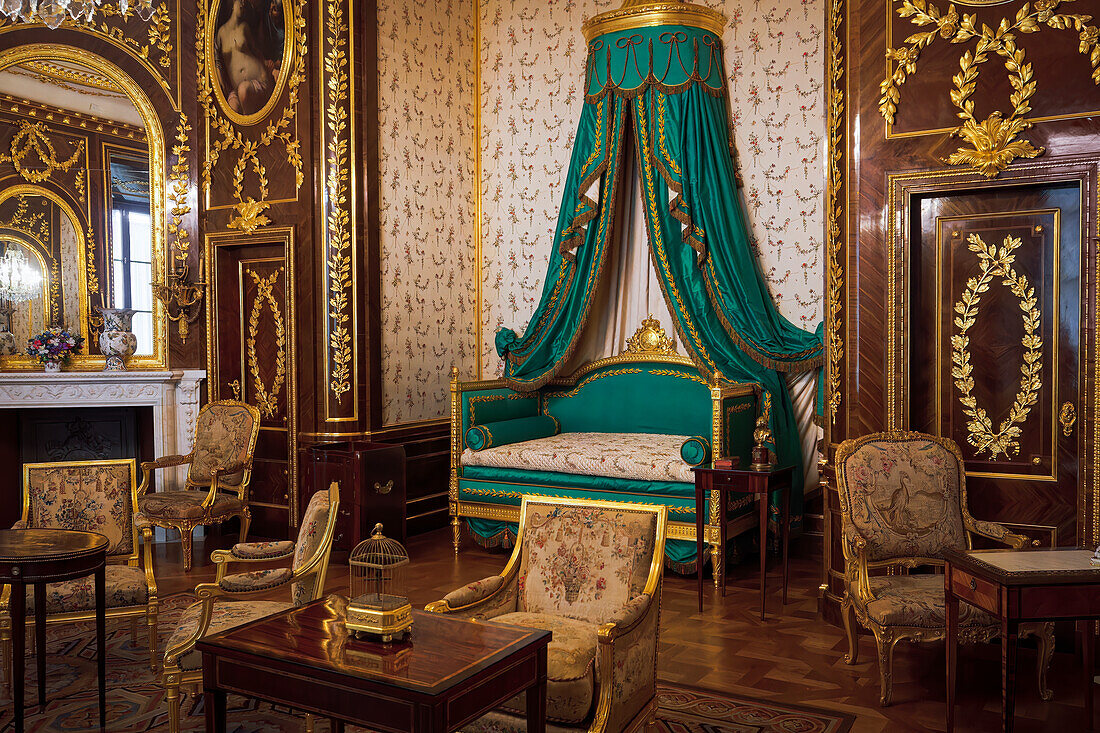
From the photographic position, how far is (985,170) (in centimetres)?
392

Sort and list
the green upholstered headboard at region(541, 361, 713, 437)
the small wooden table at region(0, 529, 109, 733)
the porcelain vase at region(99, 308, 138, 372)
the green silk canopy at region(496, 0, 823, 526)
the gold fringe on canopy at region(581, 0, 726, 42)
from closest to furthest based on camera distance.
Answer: the small wooden table at region(0, 529, 109, 733) < the green silk canopy at region(496, 0, 823, 526) < the gold fringe on canopy at region(581, 0, 726, 42) < the green upholstered headboard at region(541, 361, 713, 437) < the porcelain vase at region(99, 308, 138, 372)

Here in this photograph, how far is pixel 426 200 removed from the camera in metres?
6.58

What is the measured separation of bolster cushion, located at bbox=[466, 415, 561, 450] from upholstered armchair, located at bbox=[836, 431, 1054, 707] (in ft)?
8.60

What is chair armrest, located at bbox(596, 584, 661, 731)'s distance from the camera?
2.51 m

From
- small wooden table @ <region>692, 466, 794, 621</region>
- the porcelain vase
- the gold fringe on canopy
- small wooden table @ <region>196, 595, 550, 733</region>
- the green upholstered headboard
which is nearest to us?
small wooden table @ <region>196, 595, 550, 733</region>

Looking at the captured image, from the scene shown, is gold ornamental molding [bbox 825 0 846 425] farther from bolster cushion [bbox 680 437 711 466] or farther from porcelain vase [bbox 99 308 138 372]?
porcelain vase [bbox 99 308 138 372]

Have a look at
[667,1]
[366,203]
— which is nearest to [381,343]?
[366,203]

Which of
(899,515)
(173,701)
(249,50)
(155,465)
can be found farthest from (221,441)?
(899,515)

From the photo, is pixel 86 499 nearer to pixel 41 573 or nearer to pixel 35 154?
pixel 41 573

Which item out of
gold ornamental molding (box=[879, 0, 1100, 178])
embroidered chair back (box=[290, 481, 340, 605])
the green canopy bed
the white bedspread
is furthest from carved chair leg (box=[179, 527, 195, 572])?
gold ornamental molding (box=[879, 0, 1100, 178])

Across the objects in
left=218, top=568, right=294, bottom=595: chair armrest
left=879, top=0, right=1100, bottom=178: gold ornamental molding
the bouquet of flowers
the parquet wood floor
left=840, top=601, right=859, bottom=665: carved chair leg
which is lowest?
the parquet wood floor

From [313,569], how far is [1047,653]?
277 cm

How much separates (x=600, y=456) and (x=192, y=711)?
2.74 m

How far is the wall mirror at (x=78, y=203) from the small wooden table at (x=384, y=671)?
446cm
